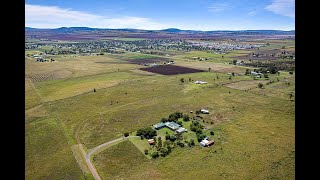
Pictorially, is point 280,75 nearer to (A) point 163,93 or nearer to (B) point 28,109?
(A) point 163,93

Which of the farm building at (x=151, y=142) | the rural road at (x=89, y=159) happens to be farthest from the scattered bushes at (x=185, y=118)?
the rural road at (x=89, y=159)

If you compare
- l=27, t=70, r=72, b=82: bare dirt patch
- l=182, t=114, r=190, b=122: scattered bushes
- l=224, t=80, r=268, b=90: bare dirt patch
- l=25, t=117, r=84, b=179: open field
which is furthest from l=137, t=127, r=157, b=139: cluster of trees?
l=27, t=70, r=72, b=82: bare dirt patch

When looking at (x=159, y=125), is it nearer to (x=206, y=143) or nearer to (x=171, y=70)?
(x=206, y=143)

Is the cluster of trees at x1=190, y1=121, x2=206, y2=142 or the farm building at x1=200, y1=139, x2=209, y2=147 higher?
the cluster of trees at x1=190, y1=121, x2=206, y2=142

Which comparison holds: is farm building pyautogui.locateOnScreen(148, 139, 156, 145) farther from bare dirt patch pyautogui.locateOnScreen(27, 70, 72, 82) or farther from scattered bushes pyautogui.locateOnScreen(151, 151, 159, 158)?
bare dirt patch pyautogui.locateOnScreen(27, 70, 72, 82)

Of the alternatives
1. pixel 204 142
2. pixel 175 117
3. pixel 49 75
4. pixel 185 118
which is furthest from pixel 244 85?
pixel 49 75
